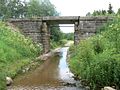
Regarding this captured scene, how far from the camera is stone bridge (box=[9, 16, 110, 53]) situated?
31.6m

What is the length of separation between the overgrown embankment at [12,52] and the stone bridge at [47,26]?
122 centimetres

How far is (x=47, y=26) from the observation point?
114 ft

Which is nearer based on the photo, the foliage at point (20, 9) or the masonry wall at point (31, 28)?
the masonry wall at point (31, 28)

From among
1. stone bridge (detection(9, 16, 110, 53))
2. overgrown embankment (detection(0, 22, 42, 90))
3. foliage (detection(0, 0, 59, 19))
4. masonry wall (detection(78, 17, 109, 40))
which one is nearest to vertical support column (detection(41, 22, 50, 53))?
stone bridge (detection(9, 16, 110, 53))

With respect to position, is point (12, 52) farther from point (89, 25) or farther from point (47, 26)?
point (47, 26)

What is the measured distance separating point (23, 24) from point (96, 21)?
24.9 ft

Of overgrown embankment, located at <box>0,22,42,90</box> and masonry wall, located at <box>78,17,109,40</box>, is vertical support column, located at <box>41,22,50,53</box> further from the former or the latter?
masonry wall, located at <box>78,17,109,40</box>

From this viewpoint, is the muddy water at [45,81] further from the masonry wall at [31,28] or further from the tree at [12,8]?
the tree at [12,8]

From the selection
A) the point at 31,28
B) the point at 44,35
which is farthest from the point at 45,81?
the point at 31,28

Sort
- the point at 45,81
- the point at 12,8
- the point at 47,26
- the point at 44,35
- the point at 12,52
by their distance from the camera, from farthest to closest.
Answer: the point at 12,8
the point at 47,26
the point at 44,35
the point at 12,52
the point at 45,81

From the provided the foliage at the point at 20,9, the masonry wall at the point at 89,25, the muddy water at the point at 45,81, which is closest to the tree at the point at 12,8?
the foliage at the point at 20,9

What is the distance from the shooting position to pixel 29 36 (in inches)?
1339

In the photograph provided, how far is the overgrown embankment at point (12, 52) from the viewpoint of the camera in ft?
63.2

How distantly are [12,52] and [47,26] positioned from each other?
37.6 feet
